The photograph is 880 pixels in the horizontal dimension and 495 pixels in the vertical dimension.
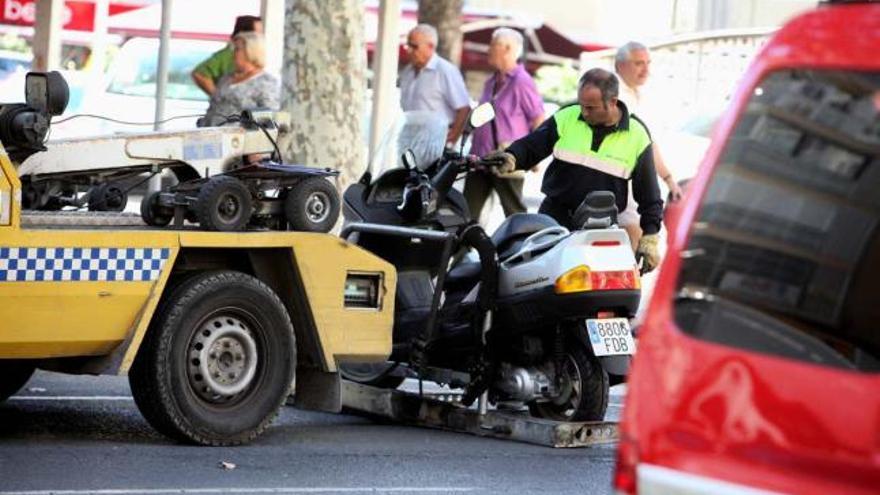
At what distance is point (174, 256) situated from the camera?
912 cm

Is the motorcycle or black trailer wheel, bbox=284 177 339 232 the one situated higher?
black trailer wheel, bbox=284 177 339 232

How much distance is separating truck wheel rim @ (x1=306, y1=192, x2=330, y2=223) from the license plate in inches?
50.5

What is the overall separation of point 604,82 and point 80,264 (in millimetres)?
3132

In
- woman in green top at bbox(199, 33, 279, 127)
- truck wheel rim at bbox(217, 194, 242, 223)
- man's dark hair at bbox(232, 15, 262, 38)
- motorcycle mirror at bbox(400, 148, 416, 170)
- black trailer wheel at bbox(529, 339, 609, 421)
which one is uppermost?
man's dark hair at bbox(232, 15, 262, 38)

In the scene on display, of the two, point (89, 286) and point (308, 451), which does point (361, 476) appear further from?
point (89, 286)

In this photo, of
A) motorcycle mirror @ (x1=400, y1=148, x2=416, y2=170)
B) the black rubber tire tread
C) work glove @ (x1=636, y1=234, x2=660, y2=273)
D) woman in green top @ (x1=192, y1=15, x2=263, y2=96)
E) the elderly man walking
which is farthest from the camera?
woman in green top @ (x1=192, y1=15, x2=263, y2=96)

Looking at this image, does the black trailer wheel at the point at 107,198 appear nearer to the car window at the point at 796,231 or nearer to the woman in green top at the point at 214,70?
the car window at the point at 796,231

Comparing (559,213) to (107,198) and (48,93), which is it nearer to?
(107,198)

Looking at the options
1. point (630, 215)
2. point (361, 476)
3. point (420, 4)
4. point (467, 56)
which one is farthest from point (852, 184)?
point (467, 56)

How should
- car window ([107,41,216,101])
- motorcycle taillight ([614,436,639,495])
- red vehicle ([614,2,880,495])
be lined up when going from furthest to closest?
car window ([107,41,216,101]) → motorcycle taillight ([614,436,639,495]) → red vehicle ([614,2,880,495])

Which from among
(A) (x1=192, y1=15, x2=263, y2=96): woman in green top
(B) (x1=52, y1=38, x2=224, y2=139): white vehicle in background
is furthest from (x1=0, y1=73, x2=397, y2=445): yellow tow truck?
(B) (x1=52, y1=38, x2=224, y2=139): white vehicle in background

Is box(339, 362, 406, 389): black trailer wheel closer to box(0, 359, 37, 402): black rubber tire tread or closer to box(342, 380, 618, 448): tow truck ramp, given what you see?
box(342, 380, 618, 448): tow truck ramp

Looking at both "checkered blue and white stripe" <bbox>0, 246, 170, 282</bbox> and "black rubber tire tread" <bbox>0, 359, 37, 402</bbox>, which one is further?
"black rubber tire tread" <bbox>0, 359, 37, 402</bbox>

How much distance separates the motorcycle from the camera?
9.71 m
